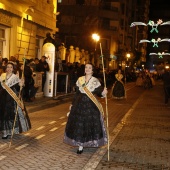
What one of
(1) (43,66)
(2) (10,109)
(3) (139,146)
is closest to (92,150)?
(3) (139,146)

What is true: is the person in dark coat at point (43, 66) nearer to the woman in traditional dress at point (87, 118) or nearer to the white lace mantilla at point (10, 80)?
the white lace mantilla at point (10, 80)

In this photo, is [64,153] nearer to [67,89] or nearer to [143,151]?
[143,151]

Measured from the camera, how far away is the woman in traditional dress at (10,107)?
862 cm

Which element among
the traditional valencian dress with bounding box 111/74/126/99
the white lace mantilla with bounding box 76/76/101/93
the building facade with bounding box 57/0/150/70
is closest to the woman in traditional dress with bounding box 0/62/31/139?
the white lace mantilla with bounding box 76/76/101/93

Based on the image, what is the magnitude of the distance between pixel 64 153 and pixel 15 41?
1337 cm

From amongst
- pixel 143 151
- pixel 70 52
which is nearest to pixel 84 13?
pixel 70 52

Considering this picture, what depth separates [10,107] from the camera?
8.70 m

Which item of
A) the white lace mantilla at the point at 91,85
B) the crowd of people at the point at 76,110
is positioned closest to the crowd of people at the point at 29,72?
the crowd of people at the point at 76,110

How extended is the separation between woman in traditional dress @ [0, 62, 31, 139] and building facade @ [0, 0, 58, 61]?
867 centimetres

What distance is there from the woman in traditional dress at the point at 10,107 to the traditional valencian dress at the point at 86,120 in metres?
1.47

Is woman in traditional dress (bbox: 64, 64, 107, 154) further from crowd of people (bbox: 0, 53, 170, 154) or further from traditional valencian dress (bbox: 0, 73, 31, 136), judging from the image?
traditional valencian dress (bbox: 0, 73, 31, 136)

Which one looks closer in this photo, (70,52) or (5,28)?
(5,28)

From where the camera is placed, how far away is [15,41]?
20.1m

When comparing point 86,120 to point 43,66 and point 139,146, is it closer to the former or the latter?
point 139,146
